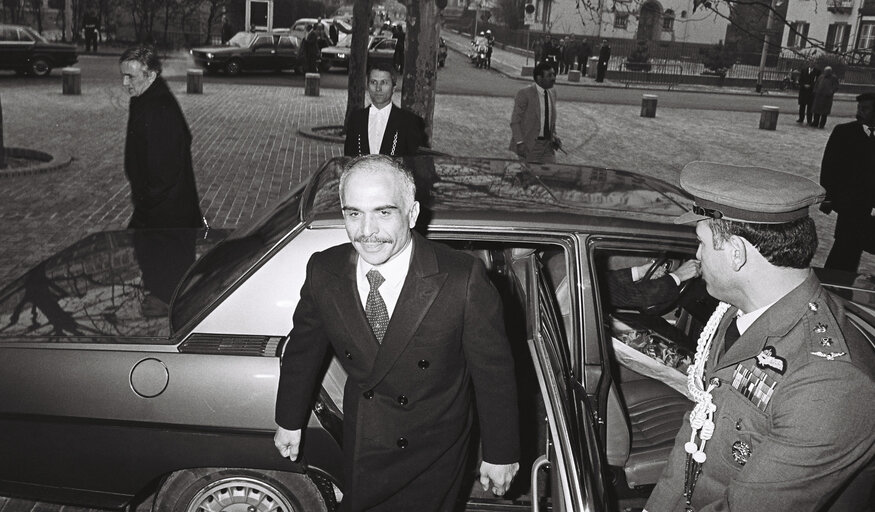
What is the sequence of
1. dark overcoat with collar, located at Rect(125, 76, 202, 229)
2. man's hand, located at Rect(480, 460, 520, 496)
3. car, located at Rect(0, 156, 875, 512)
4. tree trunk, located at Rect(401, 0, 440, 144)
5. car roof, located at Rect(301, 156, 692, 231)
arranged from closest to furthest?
man's hand, located at Rect(480, 460, 520, 496)
car, located at Rect(0, 156, 875, 512)
car roof, located at Rect(301, 156, 692, 231)
dark overcoat with collar, located at Rect(125, 76, 202, 229)
tree trunk, located at Rect(401, 0, 440, 144)

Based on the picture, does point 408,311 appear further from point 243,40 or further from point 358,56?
point 243,40

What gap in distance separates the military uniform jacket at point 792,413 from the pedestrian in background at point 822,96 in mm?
22879

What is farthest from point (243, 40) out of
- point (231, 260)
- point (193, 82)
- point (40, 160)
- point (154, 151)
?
point (231, 260)

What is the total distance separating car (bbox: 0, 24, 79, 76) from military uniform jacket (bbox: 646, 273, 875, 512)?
80.5 ft

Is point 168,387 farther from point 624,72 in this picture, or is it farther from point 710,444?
point 624,72

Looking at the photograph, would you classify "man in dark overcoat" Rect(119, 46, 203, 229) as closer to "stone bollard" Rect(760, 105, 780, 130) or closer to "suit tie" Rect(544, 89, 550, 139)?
"suit tie" Rect(544, 89, 550, 139)

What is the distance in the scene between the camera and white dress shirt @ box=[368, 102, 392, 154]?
7484 millimetres

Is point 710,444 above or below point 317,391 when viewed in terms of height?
above

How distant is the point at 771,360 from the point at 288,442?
1.70m

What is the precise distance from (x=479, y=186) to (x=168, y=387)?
163 cm

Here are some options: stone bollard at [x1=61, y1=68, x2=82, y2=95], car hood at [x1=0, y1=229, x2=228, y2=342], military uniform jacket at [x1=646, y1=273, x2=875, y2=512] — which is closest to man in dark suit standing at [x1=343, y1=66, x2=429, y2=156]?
car hood at [x1=0, y1=229, x2=228, y2=342]

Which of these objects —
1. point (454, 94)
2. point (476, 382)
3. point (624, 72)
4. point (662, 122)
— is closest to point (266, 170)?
point (476, 382)

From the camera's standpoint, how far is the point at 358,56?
16609mm

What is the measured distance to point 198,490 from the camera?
3395mm
